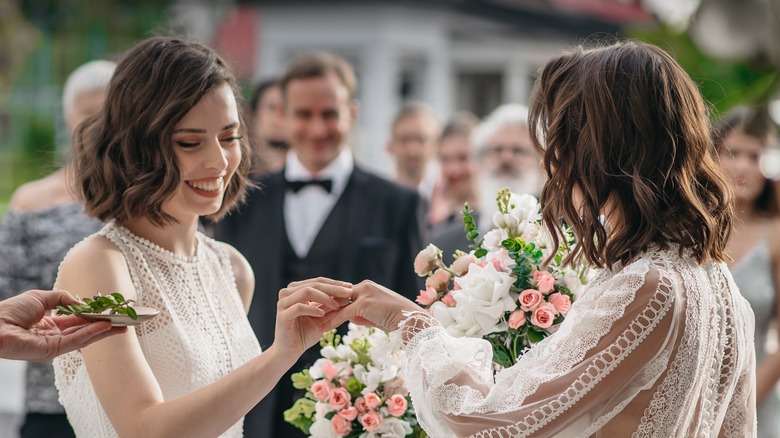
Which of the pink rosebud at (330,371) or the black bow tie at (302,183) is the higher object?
the pink rosebud at (330,371)

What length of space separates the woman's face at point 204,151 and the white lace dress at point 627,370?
2.73 feet

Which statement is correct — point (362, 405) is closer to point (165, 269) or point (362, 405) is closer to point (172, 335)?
point (172, 335)

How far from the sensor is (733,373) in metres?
2.07

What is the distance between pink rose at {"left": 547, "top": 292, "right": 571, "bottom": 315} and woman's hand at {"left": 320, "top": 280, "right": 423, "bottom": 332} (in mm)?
321

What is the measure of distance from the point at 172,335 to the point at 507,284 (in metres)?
0.87

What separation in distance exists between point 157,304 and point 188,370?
19 centimetres

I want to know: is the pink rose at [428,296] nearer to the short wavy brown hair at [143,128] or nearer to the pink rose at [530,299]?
the pink rose at [530,299]

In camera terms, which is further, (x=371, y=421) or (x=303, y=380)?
(x=303, y=380)

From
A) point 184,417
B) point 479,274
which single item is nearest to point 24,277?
point 184,417

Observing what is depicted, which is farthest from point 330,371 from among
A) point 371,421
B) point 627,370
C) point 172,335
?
point 627,370

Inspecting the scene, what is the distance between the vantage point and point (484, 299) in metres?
2.34

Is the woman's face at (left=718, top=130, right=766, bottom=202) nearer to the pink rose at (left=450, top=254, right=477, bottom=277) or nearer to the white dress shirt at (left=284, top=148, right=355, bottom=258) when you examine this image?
the white dress shirt at (left=284, top=148, right=355, bottom=258)

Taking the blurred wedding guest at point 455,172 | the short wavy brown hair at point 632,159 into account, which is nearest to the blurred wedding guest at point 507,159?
the blurred wedding guest at point 455,172

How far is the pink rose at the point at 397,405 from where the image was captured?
2468 mm
